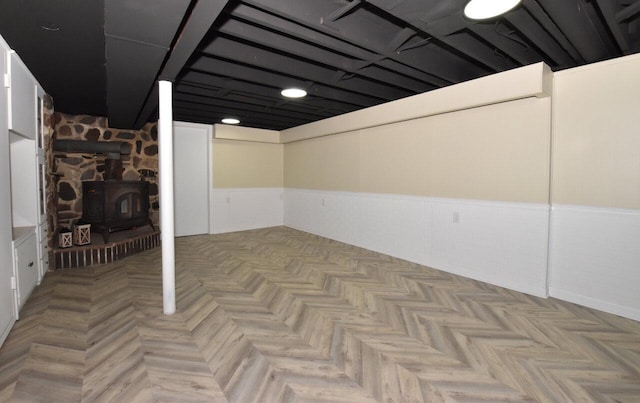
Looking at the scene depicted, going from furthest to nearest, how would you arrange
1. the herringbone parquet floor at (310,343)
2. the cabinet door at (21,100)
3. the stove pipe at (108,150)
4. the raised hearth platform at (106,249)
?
the stove pipe at (108,150) → the raised hearth platform at (106,249) → the cabinet door at (21,100) → the herringbone parquet floor at (310,343)

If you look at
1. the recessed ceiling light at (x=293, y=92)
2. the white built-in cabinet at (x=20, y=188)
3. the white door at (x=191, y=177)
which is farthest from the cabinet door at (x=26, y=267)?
the recessed ceiling light at (x=293, y=92)

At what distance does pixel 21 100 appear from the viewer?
273cm

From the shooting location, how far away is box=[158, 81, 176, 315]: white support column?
2535 mm

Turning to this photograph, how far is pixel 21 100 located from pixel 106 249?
2.11 m

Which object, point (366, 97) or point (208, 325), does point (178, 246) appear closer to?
point (208, 325)

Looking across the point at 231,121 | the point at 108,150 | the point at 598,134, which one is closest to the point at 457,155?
the point at 598,134

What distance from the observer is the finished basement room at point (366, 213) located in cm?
187

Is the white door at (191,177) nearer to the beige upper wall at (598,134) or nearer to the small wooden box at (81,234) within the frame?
the small wooden box at (81,234)

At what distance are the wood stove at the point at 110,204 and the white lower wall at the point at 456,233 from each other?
11.1ft

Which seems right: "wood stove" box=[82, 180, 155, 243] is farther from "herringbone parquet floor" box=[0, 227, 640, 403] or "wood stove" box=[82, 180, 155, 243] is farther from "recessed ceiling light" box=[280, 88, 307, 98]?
"recessed ceiling light" box=[280, 88, 307, 98]

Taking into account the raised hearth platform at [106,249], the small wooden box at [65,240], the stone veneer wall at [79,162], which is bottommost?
the raised hearth platform at [106,249]

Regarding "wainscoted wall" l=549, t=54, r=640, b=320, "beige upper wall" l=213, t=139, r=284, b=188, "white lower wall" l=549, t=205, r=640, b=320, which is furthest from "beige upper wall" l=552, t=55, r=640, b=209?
"beige upper wall" l=213, t=139, r=284, b=188

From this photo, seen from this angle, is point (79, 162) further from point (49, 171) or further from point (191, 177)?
point (191, 177)

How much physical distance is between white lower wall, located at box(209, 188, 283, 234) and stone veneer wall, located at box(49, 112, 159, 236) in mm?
1543
